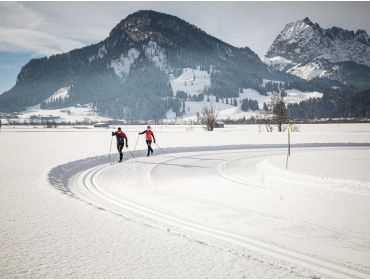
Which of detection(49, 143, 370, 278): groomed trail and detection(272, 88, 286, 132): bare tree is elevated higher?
detection(272, 88, 286, 132): bare tree

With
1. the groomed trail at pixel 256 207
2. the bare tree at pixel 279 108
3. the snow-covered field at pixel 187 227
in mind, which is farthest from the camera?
the bare tree at pixel 279 108

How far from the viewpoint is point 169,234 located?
235 inches

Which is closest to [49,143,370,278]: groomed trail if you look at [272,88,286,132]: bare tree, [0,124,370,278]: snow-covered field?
[0,124,370,278]: snow-covered field

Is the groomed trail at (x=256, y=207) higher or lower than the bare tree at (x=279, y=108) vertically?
lower

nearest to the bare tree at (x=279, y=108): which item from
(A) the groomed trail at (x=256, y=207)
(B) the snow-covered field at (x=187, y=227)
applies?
(A) the groomed trail at (x=256, y=207)

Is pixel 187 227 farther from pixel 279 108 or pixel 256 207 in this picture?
pixel 279 108

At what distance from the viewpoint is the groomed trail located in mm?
5230

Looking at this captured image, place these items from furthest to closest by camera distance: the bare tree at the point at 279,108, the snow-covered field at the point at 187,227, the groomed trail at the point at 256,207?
the bare tree at the point at 279,108 → the groomed trail at the point at 256,207 → the snow-covered field at the point at 187,227

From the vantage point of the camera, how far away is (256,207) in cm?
800

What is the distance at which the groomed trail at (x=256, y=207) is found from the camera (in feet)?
17.2

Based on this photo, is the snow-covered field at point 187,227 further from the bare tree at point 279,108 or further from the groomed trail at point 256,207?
the bare tree at point 279,108

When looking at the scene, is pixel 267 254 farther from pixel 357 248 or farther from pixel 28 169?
pixel 28 169

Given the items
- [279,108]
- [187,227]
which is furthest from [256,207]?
[279,108]

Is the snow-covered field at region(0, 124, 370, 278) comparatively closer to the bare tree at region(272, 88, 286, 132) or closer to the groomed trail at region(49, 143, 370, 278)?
the groomed trail at region(49, 143, 370, 278)
